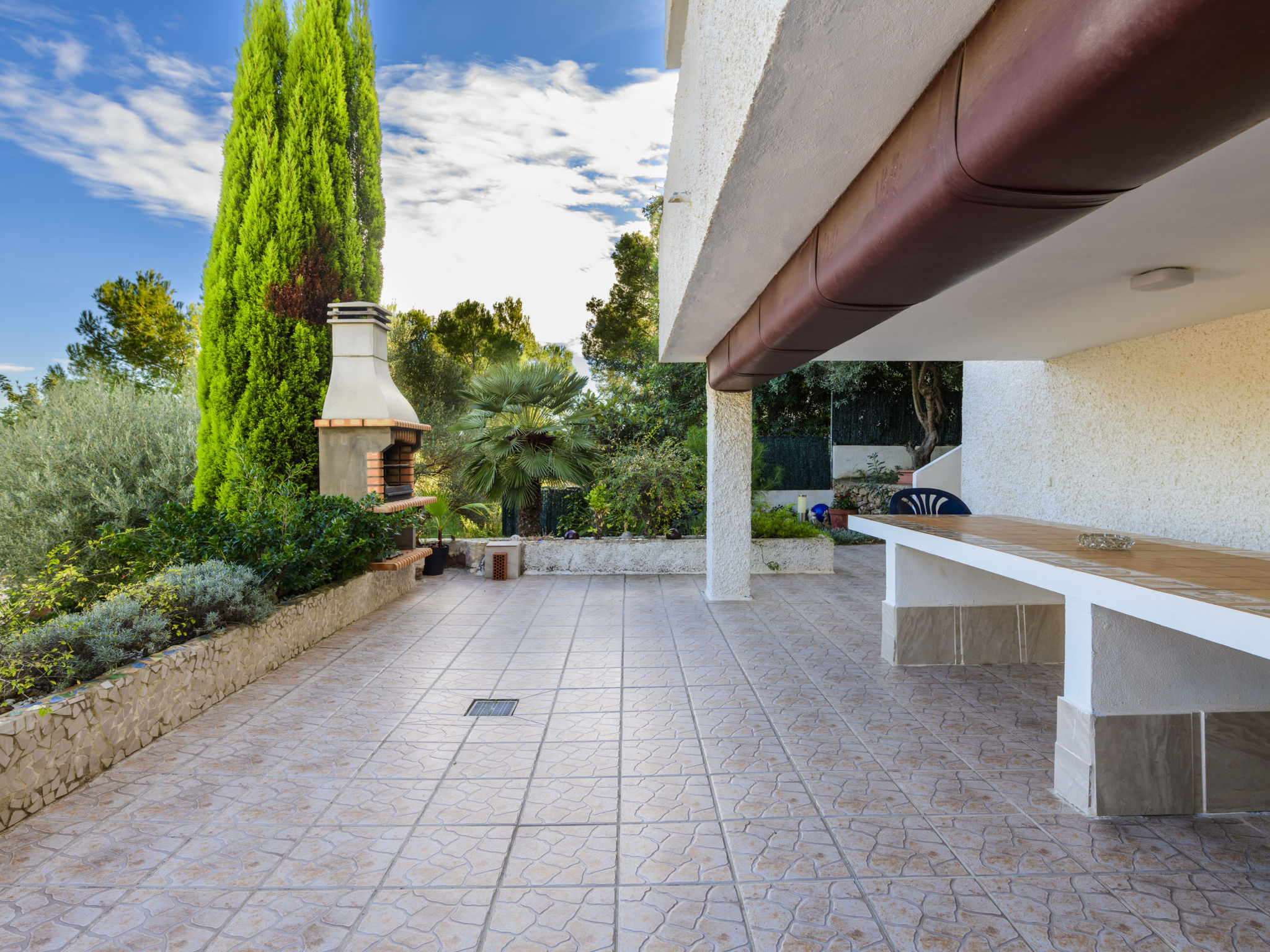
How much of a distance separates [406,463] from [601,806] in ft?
21.7

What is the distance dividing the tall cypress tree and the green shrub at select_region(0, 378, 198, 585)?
51 centimetres

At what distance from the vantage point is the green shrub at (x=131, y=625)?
3.06 metres

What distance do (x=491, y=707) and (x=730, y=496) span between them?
3.58m

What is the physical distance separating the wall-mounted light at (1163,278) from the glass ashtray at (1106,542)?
4.79 ft

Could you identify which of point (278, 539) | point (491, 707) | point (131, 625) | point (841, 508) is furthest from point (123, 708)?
point (841, 508)

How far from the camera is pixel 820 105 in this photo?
6.53ft

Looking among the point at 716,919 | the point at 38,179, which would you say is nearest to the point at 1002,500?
the point at 716,919

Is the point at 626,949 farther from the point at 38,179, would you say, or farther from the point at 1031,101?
the point at 38,179

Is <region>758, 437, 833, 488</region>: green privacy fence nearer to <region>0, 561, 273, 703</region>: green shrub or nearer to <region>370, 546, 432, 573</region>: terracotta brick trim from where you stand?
<region>370, 546, 432, 573</region>: terracotta brick trim

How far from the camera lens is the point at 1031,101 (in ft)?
4.09

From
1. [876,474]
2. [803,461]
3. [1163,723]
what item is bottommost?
[1163,723]

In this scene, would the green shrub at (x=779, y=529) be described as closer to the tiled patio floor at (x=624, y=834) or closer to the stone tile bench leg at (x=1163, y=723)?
the tiled patio floor at (x=624, y=834)

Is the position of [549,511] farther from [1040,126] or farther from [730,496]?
[1040,126]

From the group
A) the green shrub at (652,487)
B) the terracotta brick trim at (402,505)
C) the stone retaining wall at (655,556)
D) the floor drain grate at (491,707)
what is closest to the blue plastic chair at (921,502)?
the stone retaining wall at (655,556)
